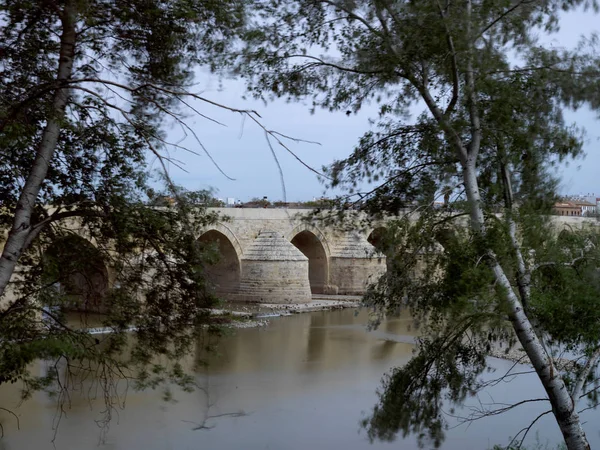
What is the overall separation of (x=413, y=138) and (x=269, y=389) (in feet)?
12.7

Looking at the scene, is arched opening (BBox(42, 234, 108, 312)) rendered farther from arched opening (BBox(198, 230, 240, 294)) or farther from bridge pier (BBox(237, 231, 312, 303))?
arched opening (BBox(198, 230, 240, 294))

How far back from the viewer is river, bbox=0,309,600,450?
17.9 ft

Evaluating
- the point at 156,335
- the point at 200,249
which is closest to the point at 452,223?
the point at 200,249

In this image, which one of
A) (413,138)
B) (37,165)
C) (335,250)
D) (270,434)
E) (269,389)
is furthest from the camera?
(335,250)

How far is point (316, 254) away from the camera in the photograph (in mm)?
17266

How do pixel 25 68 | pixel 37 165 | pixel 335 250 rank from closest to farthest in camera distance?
pixel 37 165, pixel 25 68, pixel 335 250

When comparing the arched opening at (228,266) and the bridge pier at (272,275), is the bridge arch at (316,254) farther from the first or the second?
the arched opening at (228,266)

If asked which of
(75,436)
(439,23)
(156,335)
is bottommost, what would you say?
(75,436)

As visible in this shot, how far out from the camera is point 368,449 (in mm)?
5270

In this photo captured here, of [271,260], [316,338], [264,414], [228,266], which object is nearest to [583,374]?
[264,414]

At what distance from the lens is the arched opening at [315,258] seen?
55.3 feet

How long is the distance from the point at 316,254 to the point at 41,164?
46.8 feet

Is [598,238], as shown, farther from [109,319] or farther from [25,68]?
[25,68]

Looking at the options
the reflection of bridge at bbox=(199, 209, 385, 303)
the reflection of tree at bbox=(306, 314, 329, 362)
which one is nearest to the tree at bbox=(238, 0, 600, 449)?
the reflection of tree at bbox=(306, 314, 329, 362)
